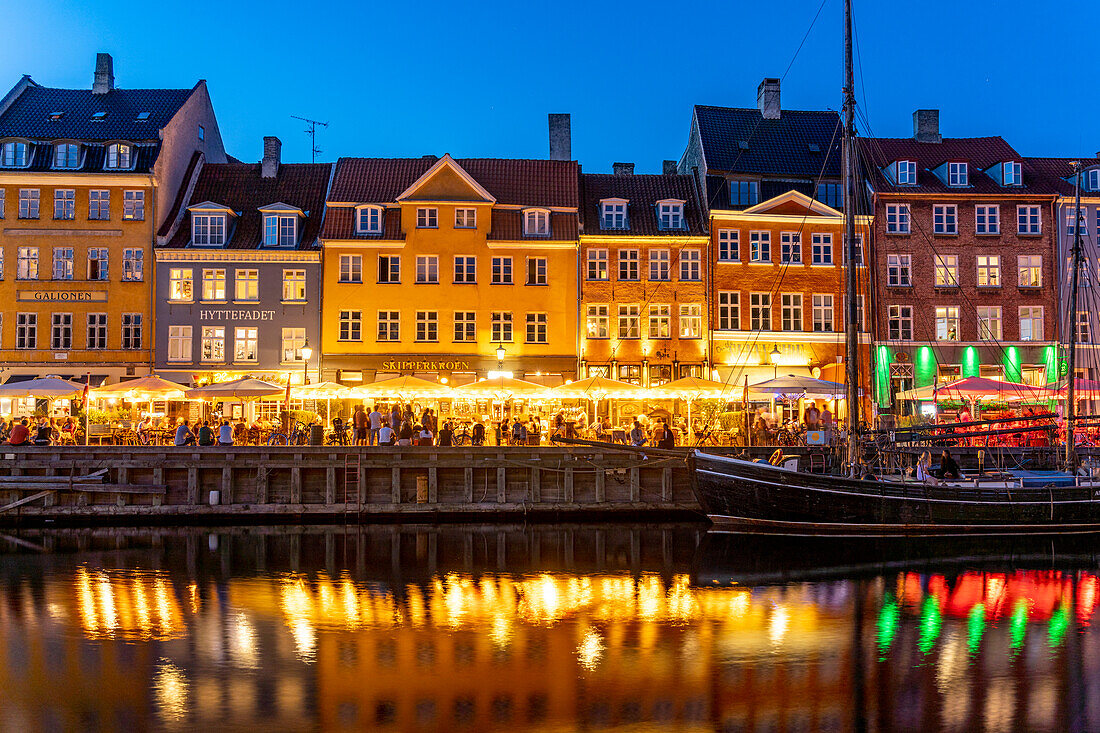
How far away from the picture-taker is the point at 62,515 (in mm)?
29672

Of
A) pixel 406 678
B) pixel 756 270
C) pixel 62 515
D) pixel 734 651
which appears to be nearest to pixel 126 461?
pixel 62 515

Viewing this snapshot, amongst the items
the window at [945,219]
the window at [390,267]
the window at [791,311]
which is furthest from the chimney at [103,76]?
the window at [945,219]

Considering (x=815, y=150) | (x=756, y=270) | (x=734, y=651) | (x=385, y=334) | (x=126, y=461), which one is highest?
(x=815, y=150)

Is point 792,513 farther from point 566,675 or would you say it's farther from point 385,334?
point 385,334

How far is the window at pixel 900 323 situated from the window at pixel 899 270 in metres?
1.08

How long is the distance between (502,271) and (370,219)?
5.89 m

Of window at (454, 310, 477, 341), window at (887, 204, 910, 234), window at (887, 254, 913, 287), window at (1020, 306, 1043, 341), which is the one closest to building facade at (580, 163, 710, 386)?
window at (454, 310, 477, 341)

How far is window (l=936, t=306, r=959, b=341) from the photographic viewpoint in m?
44.9

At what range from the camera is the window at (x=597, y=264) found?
43469 mm

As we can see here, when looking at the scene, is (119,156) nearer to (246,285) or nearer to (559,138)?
(246,285)

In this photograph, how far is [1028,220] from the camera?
4550 cm

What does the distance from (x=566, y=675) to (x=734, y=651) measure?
293 cm

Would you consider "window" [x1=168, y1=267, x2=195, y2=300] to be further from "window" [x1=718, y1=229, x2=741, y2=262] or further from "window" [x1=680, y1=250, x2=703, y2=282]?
"window" [x1=718, y1=229, x2=741, y2=262]

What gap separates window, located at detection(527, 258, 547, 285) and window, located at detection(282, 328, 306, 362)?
9580 mm
